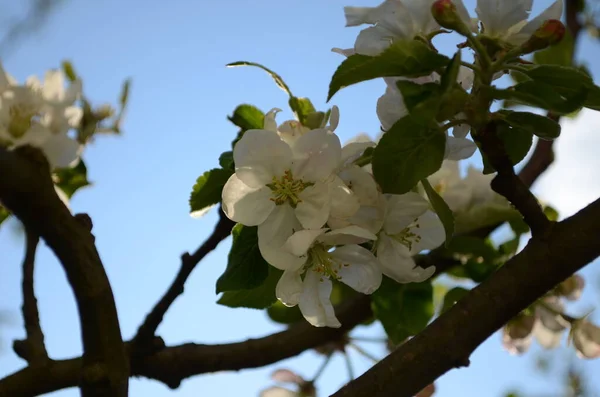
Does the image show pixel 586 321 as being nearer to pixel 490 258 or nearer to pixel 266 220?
pixel 490 258

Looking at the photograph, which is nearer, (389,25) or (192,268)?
(389,25)

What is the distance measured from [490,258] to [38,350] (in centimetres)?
71

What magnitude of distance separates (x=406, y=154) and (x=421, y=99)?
8 cm

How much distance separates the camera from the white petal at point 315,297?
682 mm

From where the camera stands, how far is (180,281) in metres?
0.80

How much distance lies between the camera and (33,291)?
2.75 feet

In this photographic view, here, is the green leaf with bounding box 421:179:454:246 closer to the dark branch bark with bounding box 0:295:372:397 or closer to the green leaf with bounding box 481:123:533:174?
the green leaf with bounding box 481:123:533:174

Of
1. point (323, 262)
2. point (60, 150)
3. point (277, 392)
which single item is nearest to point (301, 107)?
point (323, 262)

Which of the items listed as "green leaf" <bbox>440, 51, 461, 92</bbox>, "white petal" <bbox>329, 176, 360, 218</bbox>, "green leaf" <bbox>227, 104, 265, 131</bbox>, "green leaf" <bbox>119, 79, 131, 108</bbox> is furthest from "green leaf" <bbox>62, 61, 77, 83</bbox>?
"green leaf" <bbox>440, 51, 461, 92</bbox>

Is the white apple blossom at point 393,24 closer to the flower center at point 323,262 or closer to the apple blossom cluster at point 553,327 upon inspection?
the flower center at point 323,262

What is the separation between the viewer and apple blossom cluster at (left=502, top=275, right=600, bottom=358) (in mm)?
1081

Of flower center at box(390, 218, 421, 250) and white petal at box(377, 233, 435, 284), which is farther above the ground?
flower center at box(390, 218, 421, 250)

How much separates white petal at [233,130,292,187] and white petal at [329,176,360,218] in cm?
7

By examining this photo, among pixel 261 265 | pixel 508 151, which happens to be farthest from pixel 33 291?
pixel 508 151
